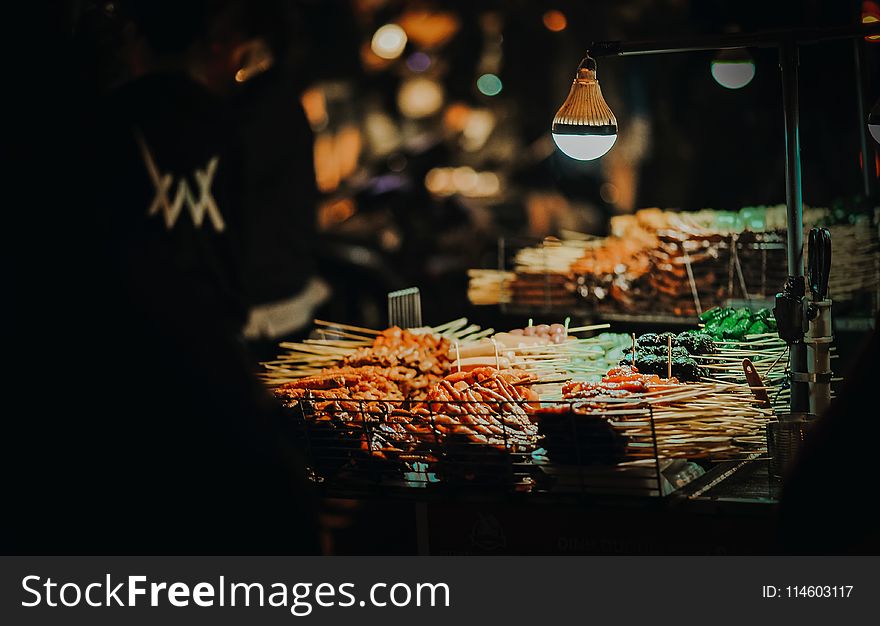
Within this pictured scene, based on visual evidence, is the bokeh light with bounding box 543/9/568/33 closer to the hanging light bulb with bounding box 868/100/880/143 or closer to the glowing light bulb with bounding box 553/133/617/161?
the glowing light bulb with bounding box 553/133/617/161

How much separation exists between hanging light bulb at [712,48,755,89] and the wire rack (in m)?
1.92

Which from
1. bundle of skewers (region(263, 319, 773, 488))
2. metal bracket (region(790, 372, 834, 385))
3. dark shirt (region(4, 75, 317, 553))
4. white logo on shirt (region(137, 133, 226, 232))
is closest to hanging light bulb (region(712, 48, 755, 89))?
bundle of skewers (region(263, 319, 773, 488))

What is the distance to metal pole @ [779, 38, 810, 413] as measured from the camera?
2.14 m

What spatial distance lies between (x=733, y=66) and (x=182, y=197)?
2042 millimetres

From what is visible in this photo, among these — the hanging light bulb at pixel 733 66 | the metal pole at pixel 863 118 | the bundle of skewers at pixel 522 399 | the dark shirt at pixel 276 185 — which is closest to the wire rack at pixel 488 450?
the bundle of skewers at pixel 522 399

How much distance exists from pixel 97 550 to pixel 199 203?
239 centimetres

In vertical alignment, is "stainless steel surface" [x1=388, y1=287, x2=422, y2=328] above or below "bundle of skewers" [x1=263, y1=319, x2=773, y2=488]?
above

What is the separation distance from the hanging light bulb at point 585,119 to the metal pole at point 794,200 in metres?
0.41

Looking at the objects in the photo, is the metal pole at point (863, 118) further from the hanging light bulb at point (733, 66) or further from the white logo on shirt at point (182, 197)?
the white logo on shirt at point (182, 197)

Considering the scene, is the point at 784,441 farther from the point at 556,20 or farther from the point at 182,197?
the point at 556,20

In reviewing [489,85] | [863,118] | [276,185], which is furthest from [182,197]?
[489,85]

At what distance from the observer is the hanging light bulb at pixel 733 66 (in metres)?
3.58
